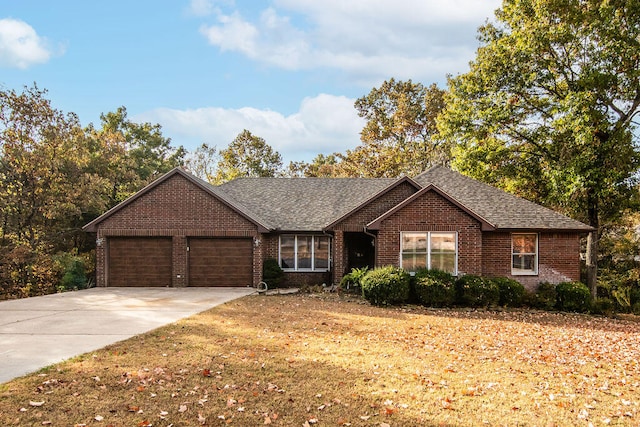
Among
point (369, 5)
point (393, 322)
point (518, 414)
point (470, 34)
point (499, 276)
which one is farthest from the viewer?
point (470, 34)

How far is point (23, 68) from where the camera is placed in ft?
69.1

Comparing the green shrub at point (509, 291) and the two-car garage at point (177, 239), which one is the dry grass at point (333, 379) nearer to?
the green shrub at point (509, 291)

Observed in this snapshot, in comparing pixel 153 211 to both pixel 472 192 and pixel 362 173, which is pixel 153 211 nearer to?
pixel 472 192

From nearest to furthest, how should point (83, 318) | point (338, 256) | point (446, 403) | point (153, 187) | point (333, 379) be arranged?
point (446, 403) → point (333, 379) → point (83, 318) → point (338, 256) → point (153, 187)

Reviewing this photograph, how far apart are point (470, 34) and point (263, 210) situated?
14.7 metres

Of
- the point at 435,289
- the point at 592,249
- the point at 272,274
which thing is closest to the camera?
the point at 435,289

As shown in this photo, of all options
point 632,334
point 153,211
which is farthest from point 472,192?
point 153,211

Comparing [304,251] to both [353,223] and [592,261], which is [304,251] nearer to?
[353,223]

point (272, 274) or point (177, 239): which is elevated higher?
point (177, 239)

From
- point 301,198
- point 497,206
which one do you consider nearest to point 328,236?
point 301,198

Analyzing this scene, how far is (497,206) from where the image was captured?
61.5ft

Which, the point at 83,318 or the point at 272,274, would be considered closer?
the point at 83,318

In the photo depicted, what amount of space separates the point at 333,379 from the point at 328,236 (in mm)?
13307

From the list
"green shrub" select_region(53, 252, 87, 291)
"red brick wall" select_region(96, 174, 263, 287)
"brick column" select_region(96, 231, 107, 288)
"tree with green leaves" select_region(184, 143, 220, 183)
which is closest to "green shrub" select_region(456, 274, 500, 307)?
"red brick wall" select_region(96, 174, 263, 287)
